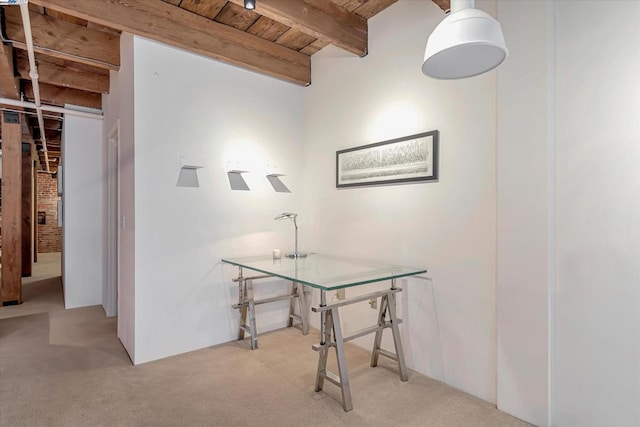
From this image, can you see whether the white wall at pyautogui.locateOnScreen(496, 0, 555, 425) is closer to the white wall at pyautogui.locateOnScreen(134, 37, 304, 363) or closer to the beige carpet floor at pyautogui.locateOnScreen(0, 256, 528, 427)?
the beige carpet floor at pyautogui.locateOnScreen(0, 256, 528, 427)

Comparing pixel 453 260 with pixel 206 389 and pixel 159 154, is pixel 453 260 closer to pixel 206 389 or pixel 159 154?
pixel 206 389

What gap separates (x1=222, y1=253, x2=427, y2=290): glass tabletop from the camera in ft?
6.72

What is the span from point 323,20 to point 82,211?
13.1 feet

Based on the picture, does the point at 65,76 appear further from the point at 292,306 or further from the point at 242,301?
the point at 292,306

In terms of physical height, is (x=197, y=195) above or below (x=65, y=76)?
below

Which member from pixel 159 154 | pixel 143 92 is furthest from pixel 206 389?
pixel 143 92

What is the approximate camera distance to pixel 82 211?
454 cm

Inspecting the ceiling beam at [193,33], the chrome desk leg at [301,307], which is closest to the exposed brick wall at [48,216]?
the ceiling beam at [193,33]

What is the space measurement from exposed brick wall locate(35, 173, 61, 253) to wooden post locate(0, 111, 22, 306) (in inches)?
263

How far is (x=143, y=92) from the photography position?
2781 millimetres

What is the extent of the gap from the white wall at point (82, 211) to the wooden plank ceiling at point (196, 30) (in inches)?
33.3

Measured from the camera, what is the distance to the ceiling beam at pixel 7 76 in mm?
2867

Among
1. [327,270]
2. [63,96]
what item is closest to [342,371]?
[327,270]

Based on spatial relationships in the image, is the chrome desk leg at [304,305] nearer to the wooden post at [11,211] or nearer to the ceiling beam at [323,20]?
the ceiling beam at [323,20]
